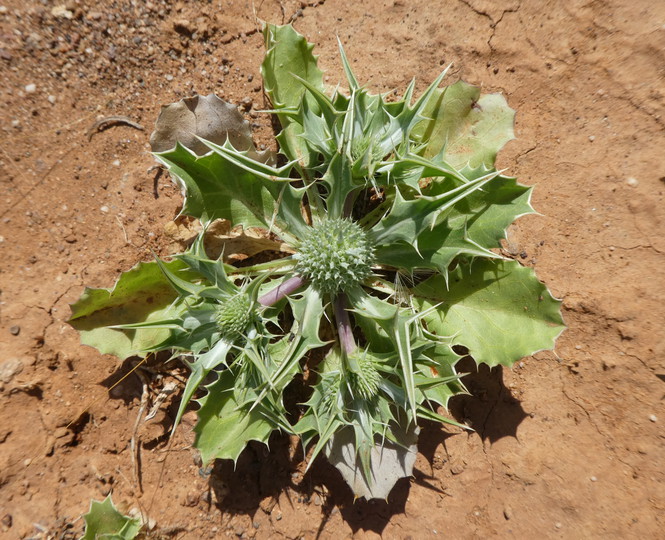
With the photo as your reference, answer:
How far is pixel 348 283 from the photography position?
2.65 meters

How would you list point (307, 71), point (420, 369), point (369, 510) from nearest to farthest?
point (420, 369) < point (307, 71) < point (369, 510)

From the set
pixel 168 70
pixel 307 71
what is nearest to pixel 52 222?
pixel 168 70

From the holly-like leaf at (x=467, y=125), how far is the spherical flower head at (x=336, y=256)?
0.81m

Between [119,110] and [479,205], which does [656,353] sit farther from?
[119,110]

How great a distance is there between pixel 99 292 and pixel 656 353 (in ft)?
11.8

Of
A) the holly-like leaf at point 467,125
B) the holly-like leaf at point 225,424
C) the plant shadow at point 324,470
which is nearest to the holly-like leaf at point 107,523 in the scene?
the plant shadow at point 324,470

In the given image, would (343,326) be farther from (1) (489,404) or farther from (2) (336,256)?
(1) (489,404)

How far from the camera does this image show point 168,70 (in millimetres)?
3186

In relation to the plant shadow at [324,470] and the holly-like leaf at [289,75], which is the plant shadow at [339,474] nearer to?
the plant shadow at [324,470]

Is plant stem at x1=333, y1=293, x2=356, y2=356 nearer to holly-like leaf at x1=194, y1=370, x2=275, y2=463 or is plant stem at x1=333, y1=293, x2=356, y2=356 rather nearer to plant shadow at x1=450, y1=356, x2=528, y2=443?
holly-like leaf at x1=194, y1=370, x2=275, y2=463

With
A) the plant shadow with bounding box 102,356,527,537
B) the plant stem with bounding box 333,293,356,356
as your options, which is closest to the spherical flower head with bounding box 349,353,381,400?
the plant stem with bounding box 333,293,356,356

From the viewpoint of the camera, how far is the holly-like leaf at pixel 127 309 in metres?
2.63

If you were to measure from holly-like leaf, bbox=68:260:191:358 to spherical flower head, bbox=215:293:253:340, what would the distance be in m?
0.39

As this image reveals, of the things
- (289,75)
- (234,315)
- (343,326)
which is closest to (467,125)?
(289,75)
